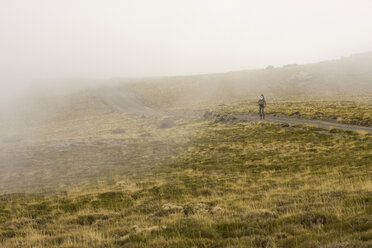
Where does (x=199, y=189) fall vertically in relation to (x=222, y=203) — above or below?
below

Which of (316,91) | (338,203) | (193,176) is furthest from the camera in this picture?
(316,91)

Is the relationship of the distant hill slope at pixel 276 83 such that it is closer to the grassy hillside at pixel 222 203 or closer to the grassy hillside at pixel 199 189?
the grassy hillside at pixel 199 189

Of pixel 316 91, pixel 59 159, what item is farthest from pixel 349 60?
pixel 59 159

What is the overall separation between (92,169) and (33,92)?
10566 cm

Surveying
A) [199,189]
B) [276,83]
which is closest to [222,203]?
[199,189]

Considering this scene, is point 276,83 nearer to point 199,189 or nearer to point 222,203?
point 199,189

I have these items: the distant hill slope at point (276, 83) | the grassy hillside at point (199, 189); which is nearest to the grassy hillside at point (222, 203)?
the grassy hillside at point (199, 189)

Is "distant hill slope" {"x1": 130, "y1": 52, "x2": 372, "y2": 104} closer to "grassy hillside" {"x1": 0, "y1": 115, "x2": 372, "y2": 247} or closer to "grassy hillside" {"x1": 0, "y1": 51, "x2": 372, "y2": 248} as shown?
"grassy hillside" {"x1": 0, "y1": 51, "x2": 372, "y2": 248}

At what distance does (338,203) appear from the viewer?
27.7 feet

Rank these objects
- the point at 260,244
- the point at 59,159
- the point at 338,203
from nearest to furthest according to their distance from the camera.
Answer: the point at 260,244 < the point at 338,203 < the point at 59,159

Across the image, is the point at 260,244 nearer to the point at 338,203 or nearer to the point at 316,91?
the point at 338,203

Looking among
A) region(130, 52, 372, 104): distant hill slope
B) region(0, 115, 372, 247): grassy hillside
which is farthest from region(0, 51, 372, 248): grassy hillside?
region(130, 52, 372, 104): distant hill slope

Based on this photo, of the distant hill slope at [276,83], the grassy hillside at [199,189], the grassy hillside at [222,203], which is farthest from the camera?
the distant hill slope at [276,83]

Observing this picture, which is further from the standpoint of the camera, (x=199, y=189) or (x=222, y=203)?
(x=199, y=189)
